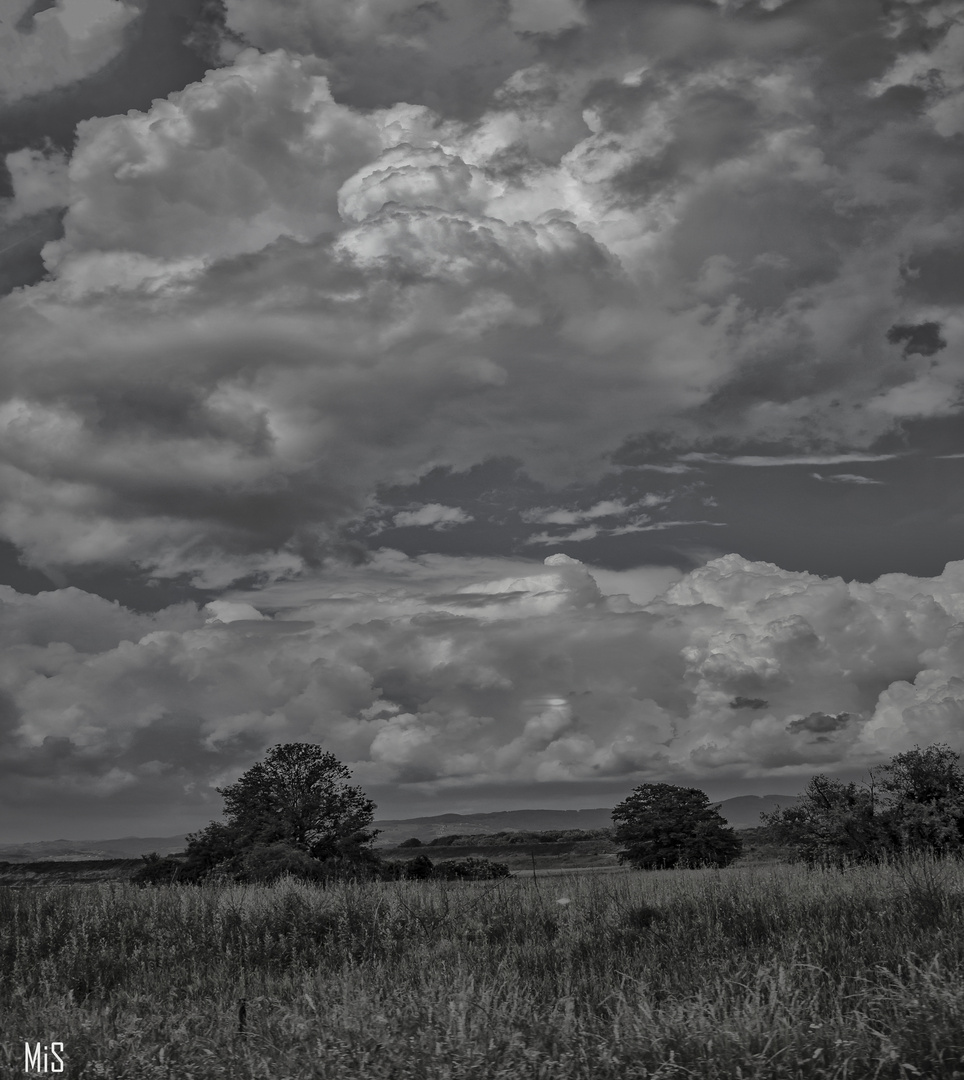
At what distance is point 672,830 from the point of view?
7281 cm

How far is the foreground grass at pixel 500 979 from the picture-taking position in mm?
7613

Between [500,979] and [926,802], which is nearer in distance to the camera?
[500,979]

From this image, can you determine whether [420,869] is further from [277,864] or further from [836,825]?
[836,825]

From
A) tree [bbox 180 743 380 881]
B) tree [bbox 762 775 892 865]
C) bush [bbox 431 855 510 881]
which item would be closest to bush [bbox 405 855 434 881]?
bush [bbox 431 855 510 881]

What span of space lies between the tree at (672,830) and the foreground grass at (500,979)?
47.5m

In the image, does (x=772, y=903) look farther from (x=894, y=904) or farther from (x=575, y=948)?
(x=575, y=948)

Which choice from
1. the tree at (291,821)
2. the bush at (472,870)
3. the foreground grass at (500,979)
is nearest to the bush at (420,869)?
the bush at (472,870)

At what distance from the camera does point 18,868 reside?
123m

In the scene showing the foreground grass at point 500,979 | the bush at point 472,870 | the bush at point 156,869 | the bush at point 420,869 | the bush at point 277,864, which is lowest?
the bush at point 472,870

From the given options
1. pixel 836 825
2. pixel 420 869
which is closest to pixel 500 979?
pixel 836 825

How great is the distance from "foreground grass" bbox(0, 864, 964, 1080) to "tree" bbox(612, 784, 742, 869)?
47525 mm

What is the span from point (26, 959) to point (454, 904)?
27.5 ft

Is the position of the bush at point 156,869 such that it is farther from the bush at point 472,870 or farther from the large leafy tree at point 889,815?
the large leafy tree at point 889,815

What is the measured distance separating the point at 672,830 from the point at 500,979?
208 feet
